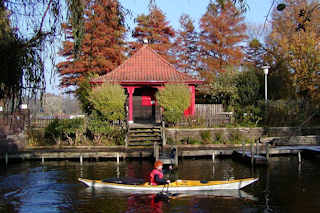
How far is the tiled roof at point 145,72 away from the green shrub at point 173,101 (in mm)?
2138

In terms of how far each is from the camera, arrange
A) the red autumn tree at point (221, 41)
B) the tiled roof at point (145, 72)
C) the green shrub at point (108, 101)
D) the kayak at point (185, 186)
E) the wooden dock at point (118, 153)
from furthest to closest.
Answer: the red autumn tree at point (221, 41) → the tiled roof at point (145, 72) → the green shrub at point (108, 101) → the wooden dock at point (118, 153) → the kayak at point (185, 186)

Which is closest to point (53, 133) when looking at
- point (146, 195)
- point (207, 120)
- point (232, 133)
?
point (207, 120)

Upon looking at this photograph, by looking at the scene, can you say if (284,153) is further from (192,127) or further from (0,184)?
(0,184)

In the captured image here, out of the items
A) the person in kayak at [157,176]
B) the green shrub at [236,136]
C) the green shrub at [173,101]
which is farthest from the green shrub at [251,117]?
the person in kayak at [157,176]

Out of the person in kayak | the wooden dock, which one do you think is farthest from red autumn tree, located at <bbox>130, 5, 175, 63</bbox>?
the person in kayak

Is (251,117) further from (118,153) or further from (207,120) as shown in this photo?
(118,153)

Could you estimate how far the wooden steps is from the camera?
19797 millimetres

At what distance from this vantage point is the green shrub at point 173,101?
20.7 m

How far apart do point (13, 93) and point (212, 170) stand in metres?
12.1

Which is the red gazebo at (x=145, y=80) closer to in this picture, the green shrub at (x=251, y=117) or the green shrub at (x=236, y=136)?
the green shrub at (x=251, y=117)

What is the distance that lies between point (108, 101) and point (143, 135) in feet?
9.40

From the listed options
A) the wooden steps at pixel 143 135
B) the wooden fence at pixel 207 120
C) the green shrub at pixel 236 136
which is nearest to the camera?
the wooden steps at pixel 143 135

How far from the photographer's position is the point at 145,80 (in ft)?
77.5

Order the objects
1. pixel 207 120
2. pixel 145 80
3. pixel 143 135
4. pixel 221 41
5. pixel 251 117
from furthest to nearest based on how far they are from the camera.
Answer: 1. pixel 221 41
2. pixel 145 80
3. pixel 251 117
4. pixel 207 120
5. pixel 143 135
